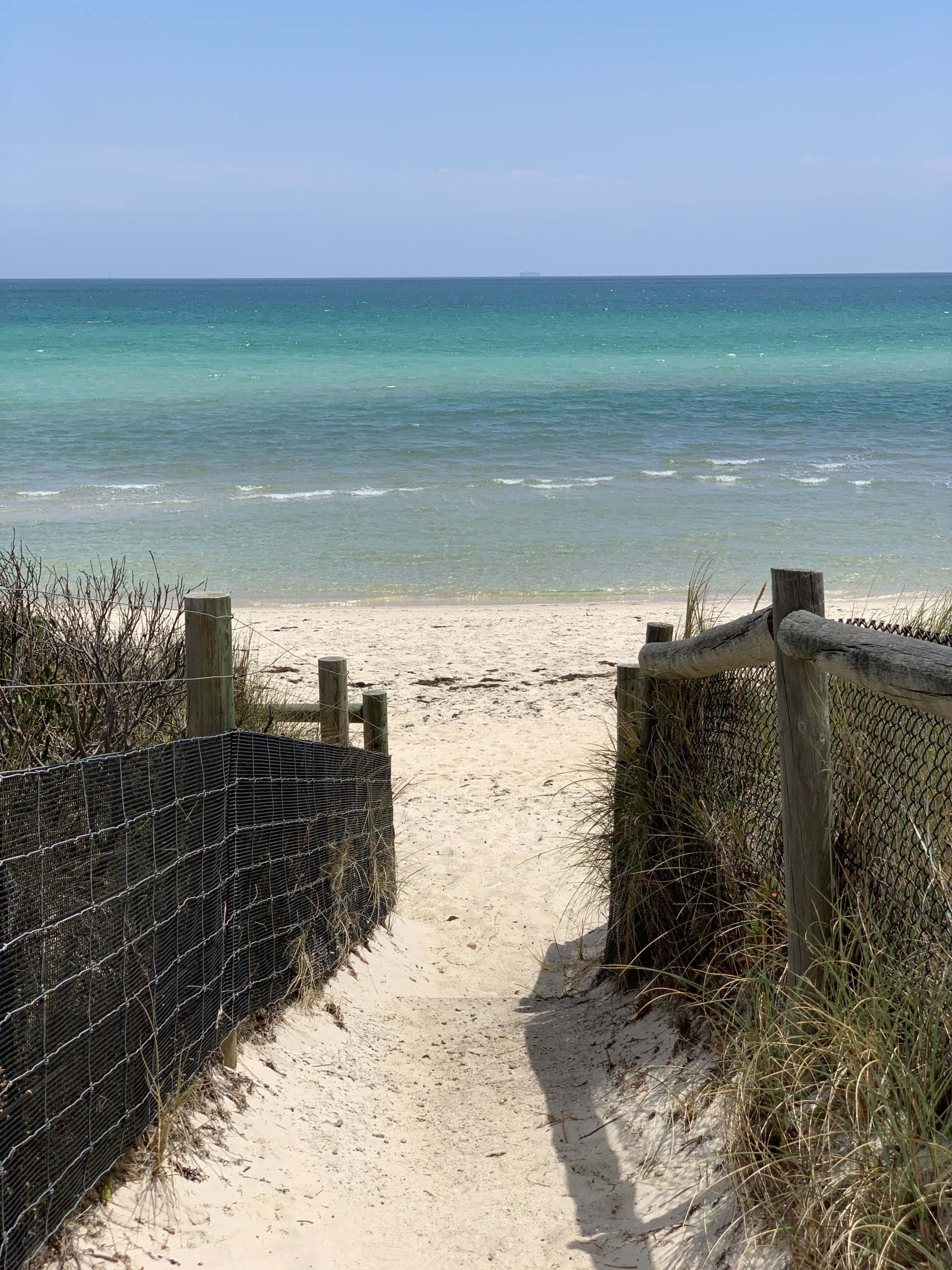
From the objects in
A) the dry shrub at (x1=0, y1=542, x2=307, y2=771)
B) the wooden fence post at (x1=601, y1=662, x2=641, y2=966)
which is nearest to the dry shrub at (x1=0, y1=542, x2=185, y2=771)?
the dry shrub at (x1=0, y1=542, x2=307, y2=771)

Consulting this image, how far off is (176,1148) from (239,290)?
18208 cm

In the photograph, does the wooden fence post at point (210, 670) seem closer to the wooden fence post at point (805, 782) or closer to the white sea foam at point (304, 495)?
the wooden fence post at point (805, 782)

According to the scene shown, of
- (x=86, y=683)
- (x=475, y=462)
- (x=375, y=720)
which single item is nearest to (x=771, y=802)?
(x=86, y=683)

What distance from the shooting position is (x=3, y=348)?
60.6m

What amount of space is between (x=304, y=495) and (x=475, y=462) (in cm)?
547

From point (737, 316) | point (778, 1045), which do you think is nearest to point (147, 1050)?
point (778, 1045)

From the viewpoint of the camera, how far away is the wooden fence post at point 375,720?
6.10 metres

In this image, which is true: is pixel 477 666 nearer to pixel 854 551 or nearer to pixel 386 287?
pixel 854 551

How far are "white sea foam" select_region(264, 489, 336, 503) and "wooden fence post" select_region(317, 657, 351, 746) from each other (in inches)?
664

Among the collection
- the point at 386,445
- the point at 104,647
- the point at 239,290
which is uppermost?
the point at 239,290

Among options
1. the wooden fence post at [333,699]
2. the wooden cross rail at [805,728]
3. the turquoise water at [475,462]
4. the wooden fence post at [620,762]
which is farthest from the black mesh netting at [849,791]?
the turquoise water at [475,462]

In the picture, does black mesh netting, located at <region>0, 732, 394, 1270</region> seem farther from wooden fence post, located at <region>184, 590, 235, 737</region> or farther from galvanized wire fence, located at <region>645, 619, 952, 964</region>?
galvanized wire fence, located at <region>645, 619, 952, 964</region>

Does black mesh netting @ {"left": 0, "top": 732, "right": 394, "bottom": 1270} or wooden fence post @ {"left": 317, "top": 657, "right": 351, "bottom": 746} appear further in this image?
wooden fence post @ {"left": 317, "top": 657, "right": 351, "bottom": 746}

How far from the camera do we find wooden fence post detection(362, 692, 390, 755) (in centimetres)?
610
